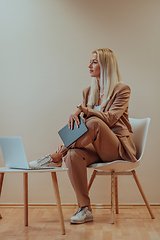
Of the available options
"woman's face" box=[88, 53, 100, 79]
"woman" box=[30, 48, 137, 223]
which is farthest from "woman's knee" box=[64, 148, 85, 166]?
"woman's face" box=[88, 53, 100, 79]

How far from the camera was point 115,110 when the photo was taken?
2.01 meters

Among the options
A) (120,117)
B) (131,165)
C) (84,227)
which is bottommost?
(84,227)

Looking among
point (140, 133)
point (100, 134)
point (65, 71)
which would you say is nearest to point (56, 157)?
point (100, 134)

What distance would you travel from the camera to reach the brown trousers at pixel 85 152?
1.82m

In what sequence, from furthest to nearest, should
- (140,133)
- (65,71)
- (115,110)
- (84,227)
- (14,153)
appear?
(65,71) → (140,133) → (115,110) → (84,227) → (14,153)

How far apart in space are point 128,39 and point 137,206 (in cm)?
146

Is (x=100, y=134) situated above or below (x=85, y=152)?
above

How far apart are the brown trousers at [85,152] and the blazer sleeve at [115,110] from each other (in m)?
0.09

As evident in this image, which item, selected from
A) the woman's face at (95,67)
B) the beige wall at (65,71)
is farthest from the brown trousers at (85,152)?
the beige wall at (65,71)

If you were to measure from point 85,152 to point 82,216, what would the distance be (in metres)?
0.42

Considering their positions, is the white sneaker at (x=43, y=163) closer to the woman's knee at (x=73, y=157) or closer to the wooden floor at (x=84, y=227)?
the woman's knee at (x=73, y=157)

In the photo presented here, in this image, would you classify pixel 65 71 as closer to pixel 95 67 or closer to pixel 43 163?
pixel 95 67

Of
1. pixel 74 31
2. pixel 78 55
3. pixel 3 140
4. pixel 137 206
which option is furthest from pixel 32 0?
pixel 137 206

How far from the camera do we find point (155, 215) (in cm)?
215
